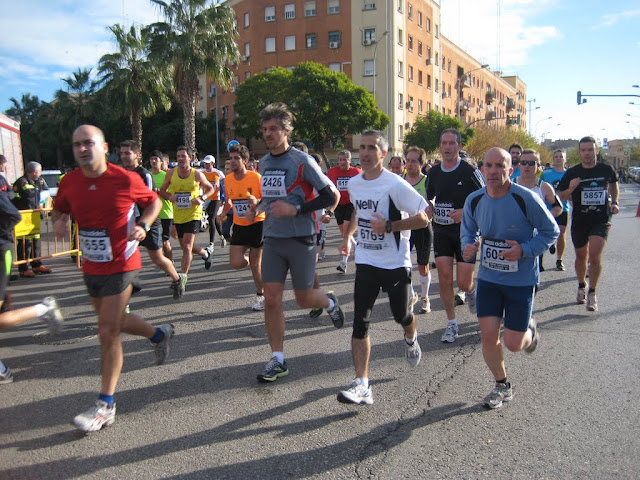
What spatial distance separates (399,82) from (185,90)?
26.4 metres

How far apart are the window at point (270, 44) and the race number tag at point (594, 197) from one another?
50075 mm

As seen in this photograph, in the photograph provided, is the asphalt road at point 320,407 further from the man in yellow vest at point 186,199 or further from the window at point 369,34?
the window at point 369,34

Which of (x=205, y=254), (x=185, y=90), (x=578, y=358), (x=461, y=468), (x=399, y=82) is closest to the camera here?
(x=461, y=468)

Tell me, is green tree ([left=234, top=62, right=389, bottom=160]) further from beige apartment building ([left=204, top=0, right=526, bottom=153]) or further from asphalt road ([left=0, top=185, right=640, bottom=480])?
asphalt road ([left=0, top=185, right=640, bottom=480])

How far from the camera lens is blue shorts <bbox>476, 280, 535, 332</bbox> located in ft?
12.9

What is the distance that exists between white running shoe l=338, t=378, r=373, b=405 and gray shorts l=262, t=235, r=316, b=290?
1.01 metres

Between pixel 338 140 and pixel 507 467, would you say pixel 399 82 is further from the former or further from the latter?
pixel 507 467

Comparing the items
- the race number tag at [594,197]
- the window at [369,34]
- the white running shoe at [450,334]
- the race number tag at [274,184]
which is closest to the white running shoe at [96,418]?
the race number tag at [274,184]

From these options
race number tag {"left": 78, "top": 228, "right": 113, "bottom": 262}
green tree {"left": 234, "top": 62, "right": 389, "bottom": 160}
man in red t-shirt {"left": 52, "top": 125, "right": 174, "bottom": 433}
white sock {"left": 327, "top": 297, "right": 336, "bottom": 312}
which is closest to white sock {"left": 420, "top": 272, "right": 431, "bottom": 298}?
white sock {"left": 327, "top": 297, "right": 336, "bottom": 312}

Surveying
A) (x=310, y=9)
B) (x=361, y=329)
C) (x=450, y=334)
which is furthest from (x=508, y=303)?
(x=310, y=9)

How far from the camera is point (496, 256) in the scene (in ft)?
13.0

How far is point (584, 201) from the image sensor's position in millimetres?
7164

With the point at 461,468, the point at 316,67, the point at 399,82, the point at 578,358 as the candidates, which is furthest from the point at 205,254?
the point at 399,82

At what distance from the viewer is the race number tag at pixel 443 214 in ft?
19.0
